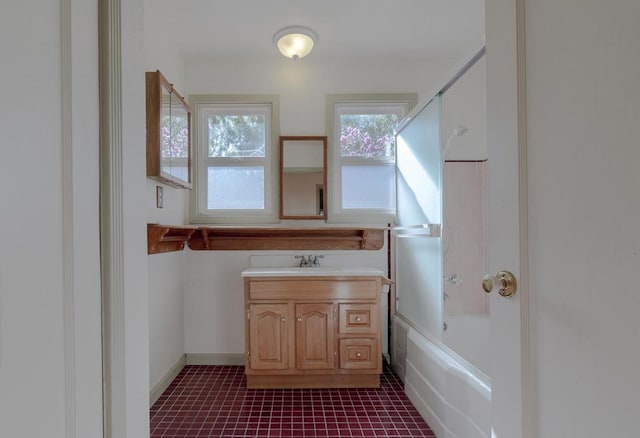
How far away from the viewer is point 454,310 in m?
2.38

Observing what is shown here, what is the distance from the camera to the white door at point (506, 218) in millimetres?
684

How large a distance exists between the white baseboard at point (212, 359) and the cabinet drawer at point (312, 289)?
76cm

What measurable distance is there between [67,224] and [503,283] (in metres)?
0.87

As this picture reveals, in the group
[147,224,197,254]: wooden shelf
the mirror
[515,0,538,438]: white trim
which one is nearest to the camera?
[515,0,538,438]: white trim

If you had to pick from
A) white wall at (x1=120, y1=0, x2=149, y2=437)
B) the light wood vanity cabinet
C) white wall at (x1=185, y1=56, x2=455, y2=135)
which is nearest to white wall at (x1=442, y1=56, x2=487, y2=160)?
white wall at (x1=185, y1=56, x2=455, y2=135)

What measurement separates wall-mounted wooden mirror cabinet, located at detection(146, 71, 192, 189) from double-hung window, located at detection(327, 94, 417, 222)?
114 cm

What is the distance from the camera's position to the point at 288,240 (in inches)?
104

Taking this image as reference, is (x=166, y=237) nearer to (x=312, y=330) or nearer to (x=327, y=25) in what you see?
(x=312, y=330)

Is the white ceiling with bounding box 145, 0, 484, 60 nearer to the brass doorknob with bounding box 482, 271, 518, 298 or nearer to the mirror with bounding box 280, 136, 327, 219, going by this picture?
the mirror with bounding box 280, 136, 327, 219

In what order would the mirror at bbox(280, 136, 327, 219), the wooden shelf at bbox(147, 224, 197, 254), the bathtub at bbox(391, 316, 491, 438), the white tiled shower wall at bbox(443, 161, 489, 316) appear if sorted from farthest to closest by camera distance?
the mirror at bbox(280, 136, 327, 219)
the white tiled shower wall at bbox(443, 161, 489, 316)
the wooden shelf at bbox(147, 224, 197, 254)
the bathtub at bbox(391, 316, 491, 438)

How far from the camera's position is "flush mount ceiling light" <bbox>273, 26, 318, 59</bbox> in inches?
86.9

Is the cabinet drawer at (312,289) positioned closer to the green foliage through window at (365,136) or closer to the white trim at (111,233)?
the green foliage through window at (365,136)

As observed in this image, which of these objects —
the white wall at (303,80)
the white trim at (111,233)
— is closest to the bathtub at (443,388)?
the white trim at (111,233)

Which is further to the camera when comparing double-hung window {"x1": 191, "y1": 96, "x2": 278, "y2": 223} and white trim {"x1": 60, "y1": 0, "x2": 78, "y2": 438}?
→ double-hung window {"x1": 191, "y1": 96, "x2": 278, "y2": 223}
